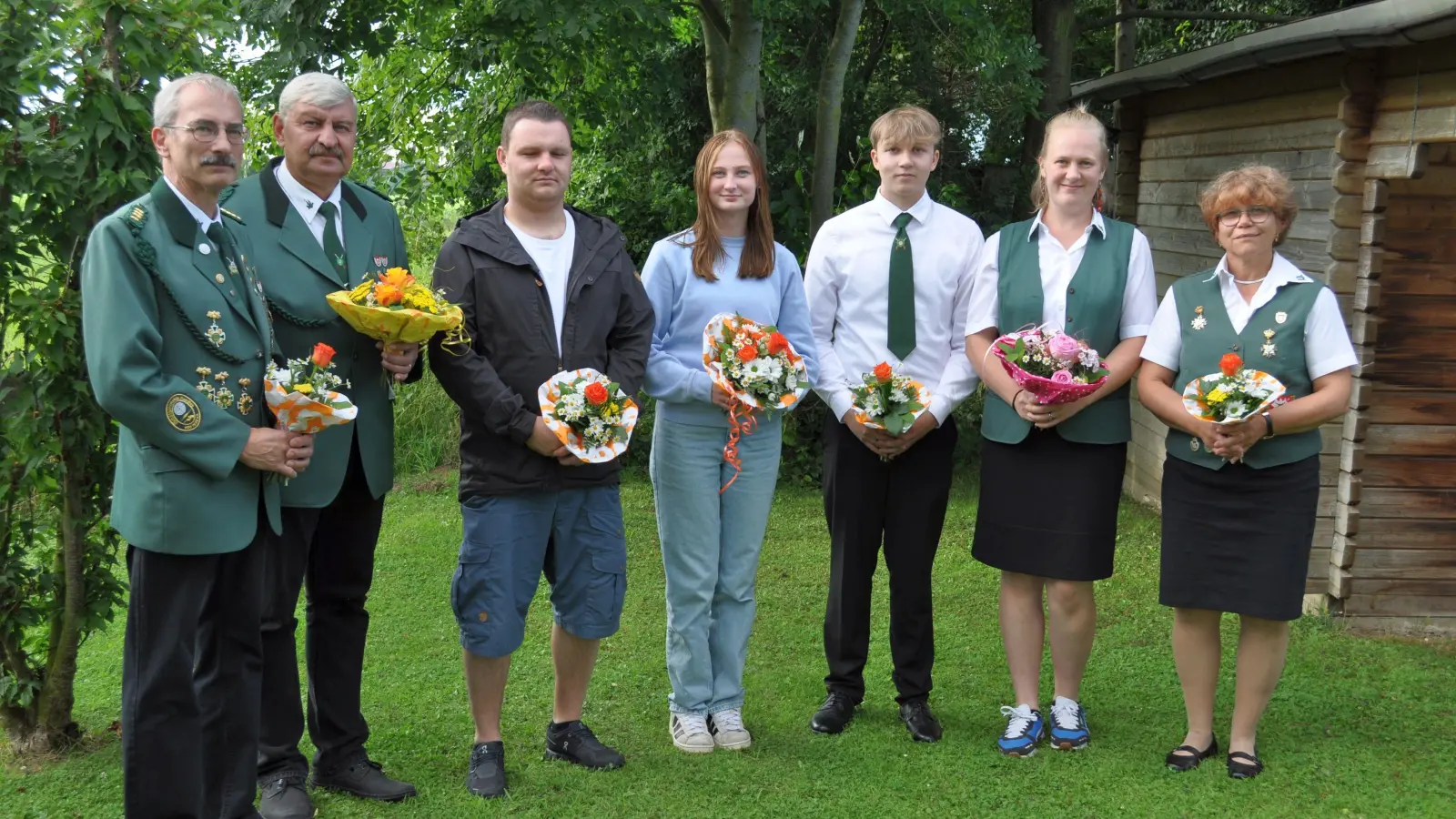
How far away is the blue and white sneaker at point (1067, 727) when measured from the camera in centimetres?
464

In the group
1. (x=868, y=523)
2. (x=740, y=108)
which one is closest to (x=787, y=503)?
(x=740, y=108)

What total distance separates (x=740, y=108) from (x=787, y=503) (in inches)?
117

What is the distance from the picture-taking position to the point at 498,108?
1021cm

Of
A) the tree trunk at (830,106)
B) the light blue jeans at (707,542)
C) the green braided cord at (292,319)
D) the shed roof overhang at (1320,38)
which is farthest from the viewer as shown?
the tree trunk at (830,106)

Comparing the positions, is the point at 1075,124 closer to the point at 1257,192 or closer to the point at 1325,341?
the point at 1257,192

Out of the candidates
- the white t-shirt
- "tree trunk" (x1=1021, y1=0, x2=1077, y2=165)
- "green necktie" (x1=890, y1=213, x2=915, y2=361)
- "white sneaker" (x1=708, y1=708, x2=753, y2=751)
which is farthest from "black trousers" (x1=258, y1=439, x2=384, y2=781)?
"tree trunk" (x1=1021, y1=0, x2=1077, y2=165)

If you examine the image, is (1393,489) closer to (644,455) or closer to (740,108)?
(740,108)

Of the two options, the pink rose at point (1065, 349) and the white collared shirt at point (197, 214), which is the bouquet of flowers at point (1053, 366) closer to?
the pink rose at point (1065, 349)

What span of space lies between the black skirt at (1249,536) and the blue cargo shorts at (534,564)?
6.82ft

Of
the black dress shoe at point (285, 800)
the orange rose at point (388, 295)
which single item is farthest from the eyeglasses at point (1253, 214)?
the black dress shoe at point (285, 800)

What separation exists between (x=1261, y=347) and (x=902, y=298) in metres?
1.27

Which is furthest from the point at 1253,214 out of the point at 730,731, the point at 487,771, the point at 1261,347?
the point at 487,771

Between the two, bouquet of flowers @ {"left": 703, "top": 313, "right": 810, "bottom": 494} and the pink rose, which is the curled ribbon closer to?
bouquet of flowers @ {"left": 703, "top": 313, "right": 810, "bottom": 494}

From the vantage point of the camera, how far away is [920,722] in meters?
4.76
